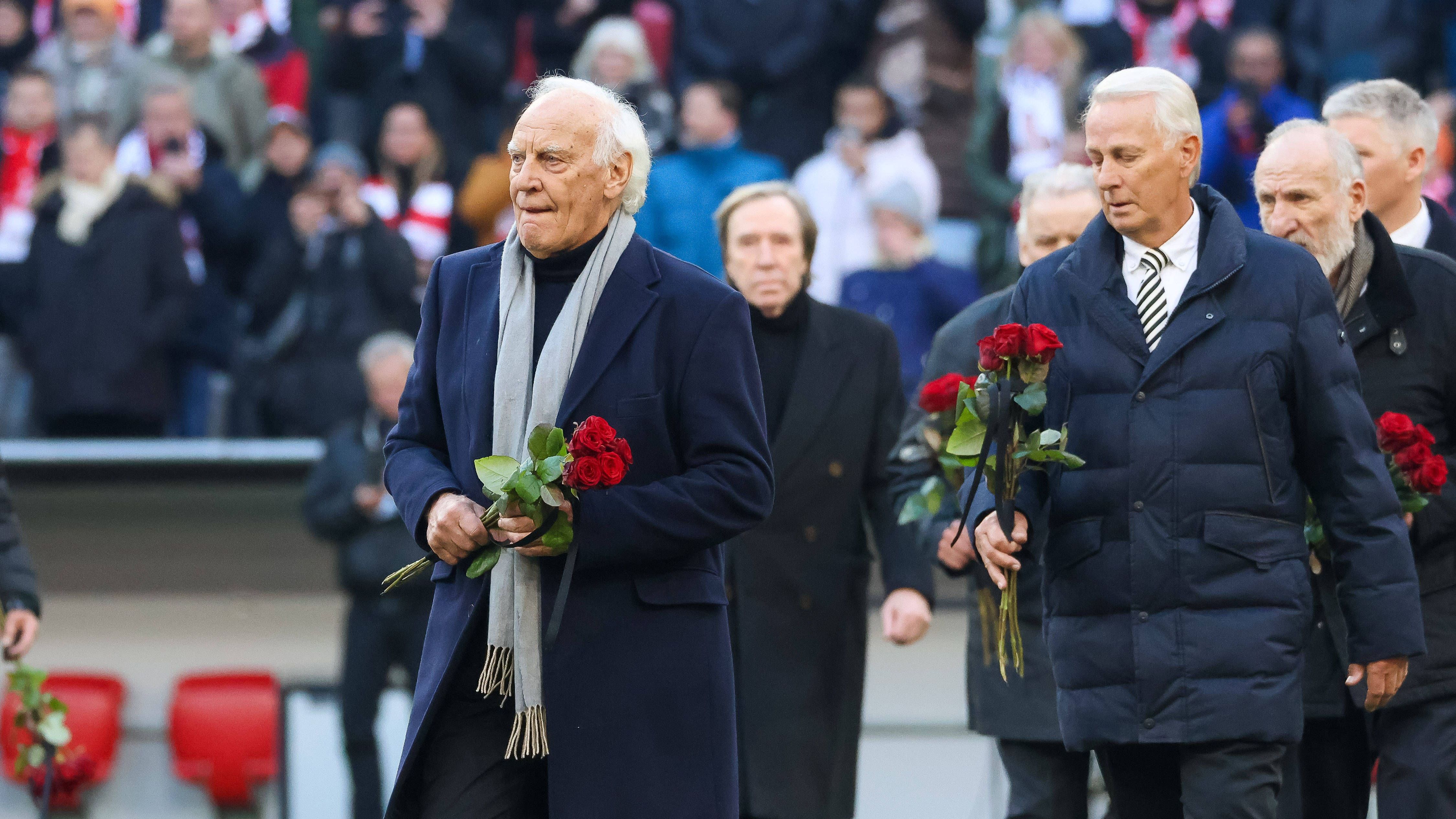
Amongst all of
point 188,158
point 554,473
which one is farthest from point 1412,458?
point 188,158

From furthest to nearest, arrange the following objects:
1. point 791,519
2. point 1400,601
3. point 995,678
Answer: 1. point 791,519
2. point 995,678
3. point 1400,601

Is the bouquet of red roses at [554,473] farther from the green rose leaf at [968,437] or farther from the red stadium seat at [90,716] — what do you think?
the red stadium seat at [90,716]

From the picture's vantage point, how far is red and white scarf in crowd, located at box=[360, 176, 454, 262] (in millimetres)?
10977

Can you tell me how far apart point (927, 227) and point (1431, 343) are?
5.37 meters

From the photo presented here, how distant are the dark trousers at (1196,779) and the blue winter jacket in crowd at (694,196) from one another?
5324 millimetres

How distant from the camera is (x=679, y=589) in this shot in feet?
14.1

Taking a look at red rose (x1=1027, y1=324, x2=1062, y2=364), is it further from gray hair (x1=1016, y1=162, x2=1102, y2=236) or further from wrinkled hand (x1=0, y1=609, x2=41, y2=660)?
wrinkled hand (x1=0, y1=609, x2=41, y2=660)

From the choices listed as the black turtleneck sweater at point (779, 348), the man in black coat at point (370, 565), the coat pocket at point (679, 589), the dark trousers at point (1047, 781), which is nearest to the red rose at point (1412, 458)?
the dark trousers at point (1047, 781)

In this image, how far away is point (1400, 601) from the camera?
15.1 ft

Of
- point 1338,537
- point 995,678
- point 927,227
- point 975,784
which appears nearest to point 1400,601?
point 1338,537

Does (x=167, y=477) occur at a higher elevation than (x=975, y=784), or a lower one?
higher

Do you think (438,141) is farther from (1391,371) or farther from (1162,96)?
(1162,96)

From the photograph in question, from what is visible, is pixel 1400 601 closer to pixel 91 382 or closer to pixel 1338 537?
pixel 1338 537

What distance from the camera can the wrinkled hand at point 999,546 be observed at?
465cm
